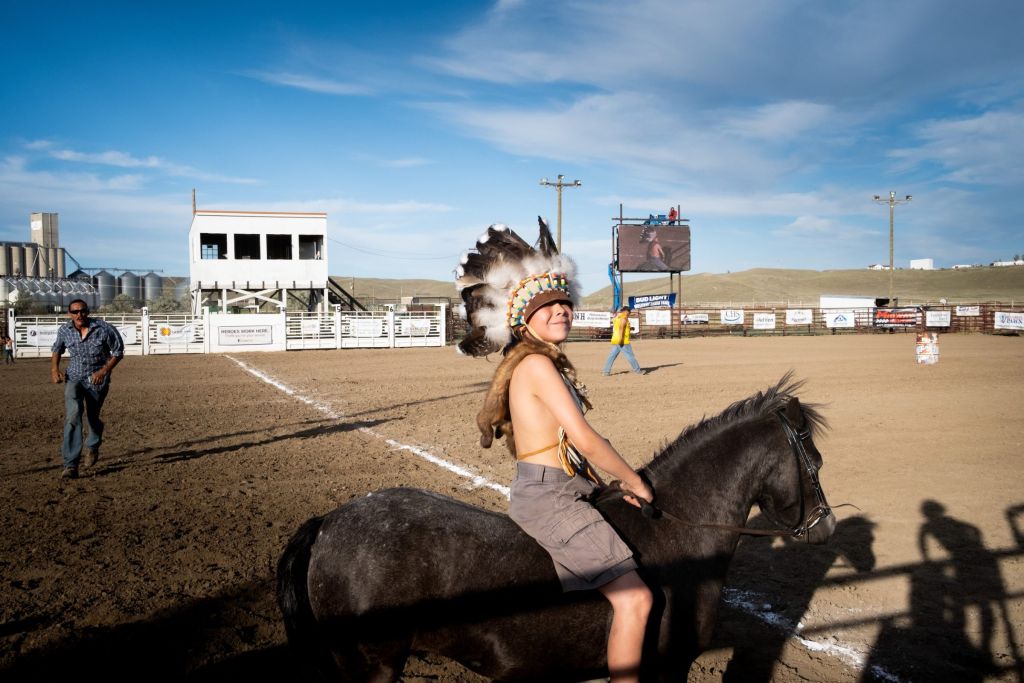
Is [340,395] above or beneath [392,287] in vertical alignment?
beneath

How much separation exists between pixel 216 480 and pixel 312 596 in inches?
A: 227

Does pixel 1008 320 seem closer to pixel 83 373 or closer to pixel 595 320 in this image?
pixel 595 320

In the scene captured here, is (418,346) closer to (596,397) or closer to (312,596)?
(596,397)

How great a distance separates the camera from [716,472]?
2.97 meters

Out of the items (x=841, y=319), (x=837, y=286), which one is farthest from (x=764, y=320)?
(x=837, y=286)

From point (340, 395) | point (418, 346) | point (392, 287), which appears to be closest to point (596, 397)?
point (340, 395)

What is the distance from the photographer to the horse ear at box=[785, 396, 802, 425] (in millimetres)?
3020

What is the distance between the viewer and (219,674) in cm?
353

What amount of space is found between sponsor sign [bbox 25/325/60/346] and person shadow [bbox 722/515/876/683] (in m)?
28.0

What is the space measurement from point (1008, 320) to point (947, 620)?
3956 centimetres

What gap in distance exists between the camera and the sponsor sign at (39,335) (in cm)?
A: 2494

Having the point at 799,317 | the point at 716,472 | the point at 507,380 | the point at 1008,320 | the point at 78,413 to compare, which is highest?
the point at 799,317

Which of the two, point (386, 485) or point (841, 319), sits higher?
point (841, 319)

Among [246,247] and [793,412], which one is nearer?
[793,412]
